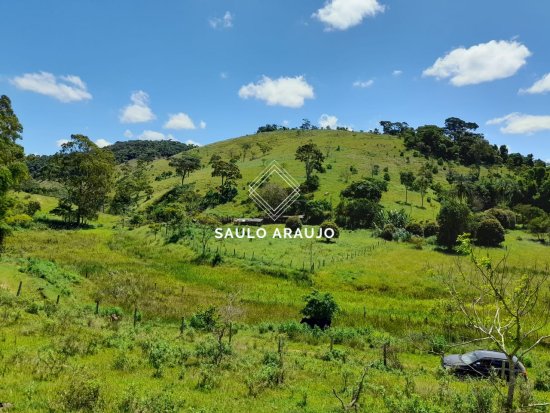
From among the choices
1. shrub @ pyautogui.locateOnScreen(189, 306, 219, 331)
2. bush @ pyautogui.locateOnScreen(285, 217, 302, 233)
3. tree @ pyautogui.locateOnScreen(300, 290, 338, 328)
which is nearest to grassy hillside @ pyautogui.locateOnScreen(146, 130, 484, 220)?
bush @ pyautogui.locateOnScreen(285, 217, 302, 233)

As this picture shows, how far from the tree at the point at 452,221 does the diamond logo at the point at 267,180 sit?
1238 inches

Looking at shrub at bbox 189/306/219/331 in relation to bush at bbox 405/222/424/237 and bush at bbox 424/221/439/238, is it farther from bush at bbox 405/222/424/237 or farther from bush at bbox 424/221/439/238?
bush at bbox 424/221/439/238

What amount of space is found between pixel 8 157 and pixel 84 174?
25509mm

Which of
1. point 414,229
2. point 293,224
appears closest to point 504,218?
point 414,229

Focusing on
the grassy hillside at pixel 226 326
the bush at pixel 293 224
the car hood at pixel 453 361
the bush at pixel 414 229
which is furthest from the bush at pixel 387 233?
the car hood at pixel 453 361

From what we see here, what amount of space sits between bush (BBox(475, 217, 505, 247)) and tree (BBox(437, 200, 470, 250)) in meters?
4.18

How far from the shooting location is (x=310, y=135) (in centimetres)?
16388

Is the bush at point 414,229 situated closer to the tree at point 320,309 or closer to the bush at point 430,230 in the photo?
the bush at point 430,230

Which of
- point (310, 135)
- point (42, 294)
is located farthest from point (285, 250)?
point (310, 135)

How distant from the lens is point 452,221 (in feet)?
192

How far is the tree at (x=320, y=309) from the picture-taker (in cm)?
2777

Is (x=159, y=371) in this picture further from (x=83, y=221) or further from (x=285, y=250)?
(x=83, y=221)

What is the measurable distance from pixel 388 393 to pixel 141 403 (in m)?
8.91

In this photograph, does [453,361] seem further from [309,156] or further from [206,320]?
[309,156]
